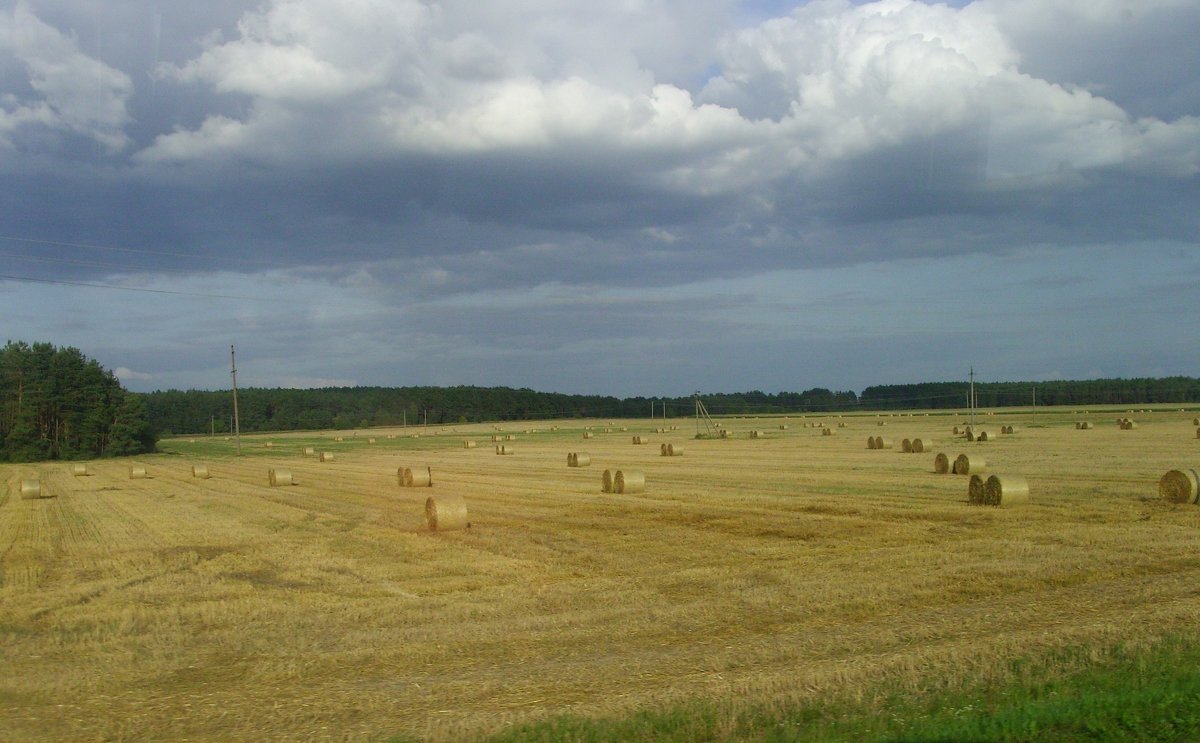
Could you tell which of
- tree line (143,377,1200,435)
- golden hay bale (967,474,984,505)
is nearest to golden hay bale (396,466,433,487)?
golden hay bale (967,474,984,505)

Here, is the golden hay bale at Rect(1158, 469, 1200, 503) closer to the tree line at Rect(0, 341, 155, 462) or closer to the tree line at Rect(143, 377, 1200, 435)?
the tree line at Rect(0, 341, 155, 462)

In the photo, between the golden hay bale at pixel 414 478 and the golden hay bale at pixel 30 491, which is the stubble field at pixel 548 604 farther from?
the golden hay bale at pixel 30 491

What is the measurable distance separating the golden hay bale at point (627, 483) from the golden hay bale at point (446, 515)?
8.27m

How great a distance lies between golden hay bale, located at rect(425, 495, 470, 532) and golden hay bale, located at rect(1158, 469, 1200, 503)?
16.1 meters

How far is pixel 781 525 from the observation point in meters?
19.1

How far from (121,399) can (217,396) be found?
58.6m

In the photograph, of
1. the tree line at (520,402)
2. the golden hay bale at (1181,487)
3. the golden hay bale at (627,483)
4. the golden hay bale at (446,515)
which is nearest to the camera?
the golden hay bale at (446,515)

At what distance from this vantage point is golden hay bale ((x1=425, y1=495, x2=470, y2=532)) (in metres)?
19.9

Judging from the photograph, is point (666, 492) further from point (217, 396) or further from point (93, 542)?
point (217, 396)

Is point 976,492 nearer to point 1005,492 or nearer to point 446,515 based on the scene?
point 1005,492

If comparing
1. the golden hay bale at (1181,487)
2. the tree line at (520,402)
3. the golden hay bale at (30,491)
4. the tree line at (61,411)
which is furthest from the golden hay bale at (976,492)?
the tree line at (520,402)

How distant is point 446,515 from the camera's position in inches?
787

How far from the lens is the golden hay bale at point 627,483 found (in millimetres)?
27891

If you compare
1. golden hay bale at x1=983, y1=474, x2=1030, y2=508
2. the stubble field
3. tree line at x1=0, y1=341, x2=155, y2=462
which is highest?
tree line at x1=0, y1=341, x2=155, y2=462
